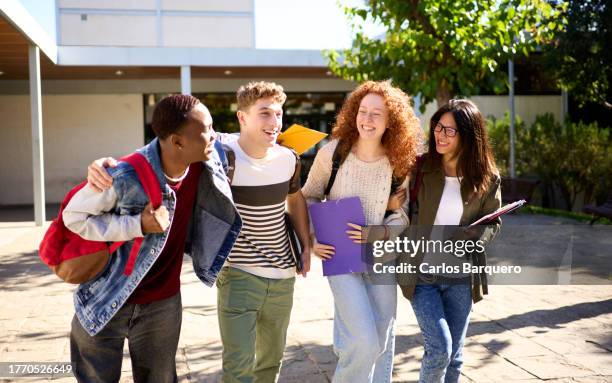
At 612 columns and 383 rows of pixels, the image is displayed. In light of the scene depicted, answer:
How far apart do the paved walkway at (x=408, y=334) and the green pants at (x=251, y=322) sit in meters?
0.91

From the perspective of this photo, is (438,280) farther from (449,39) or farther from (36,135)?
(36,135)

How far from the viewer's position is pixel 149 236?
107 inches

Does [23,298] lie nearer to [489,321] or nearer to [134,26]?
[489,321]

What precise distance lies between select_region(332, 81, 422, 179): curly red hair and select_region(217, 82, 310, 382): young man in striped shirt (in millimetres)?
373

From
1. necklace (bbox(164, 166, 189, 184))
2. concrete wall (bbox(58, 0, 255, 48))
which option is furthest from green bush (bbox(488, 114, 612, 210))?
necklace (bbox(164, 166, 189, 184))

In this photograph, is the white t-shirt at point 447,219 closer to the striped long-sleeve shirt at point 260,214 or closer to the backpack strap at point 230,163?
the striped long-sleeve shirt at point 260,214

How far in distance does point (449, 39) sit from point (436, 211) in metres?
5.44

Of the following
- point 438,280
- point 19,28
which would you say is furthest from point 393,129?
point 19,28

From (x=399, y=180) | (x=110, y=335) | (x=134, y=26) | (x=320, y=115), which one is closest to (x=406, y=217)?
(x=399, y=180)

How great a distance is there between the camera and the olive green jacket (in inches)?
136

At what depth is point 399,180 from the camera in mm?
3518

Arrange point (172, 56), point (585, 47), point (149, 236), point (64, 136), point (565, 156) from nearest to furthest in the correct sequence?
1. point (149, 236)
2. point (585, 47)
3. point (565, 156)
4. point (172, 56)
5. point (64, 136)

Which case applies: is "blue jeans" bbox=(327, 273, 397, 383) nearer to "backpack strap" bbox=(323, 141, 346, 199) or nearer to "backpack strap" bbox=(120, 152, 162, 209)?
"backpack strap" bbox=(323, 141, 346, 199)

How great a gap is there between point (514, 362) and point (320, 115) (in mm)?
15969
